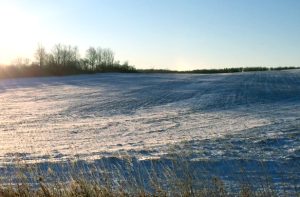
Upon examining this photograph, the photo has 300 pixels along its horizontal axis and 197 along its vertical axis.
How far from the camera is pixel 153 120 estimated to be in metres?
20.0

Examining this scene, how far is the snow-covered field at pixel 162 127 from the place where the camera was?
1201cm

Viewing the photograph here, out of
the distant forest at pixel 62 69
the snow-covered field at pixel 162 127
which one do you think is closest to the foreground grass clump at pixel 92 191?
the snow-covered field at pixel 162 127

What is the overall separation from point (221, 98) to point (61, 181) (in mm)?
20004

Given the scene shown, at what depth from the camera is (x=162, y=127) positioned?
17.8m

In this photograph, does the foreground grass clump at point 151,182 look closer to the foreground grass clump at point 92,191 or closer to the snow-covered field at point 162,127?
the foreground grass clump at point 92,191

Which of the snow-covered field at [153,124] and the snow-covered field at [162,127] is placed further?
the snow-covered field at [153,124]

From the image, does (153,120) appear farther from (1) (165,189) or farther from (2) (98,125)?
(1) (165,189)

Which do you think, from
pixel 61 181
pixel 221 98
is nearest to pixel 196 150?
pixel 61 181

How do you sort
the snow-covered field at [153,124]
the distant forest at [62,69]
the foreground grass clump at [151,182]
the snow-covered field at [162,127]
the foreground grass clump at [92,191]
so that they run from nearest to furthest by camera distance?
the foreground grass clump at [92,191], the foreground grass clump at [151,182], the snow-covered field at [162,127], the snow-covered field at [153,124], the distant forest at [62,69]

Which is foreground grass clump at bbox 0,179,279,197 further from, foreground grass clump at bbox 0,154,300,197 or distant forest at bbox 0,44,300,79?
distant forest at bbox 0,44,300,79

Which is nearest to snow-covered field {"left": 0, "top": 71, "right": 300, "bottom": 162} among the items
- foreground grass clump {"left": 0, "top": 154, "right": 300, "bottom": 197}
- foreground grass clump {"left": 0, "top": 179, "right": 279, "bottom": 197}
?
foreground grass clump {"left": 0, "top": 154, "right": 300, "bottom": 197}

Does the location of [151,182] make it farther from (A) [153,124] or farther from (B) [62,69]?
(B) [62,69]

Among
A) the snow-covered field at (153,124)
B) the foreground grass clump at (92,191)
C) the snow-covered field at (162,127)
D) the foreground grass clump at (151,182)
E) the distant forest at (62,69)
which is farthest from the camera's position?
the distant forest at (62,69)

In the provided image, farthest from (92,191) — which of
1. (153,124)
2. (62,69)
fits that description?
(62,69)
